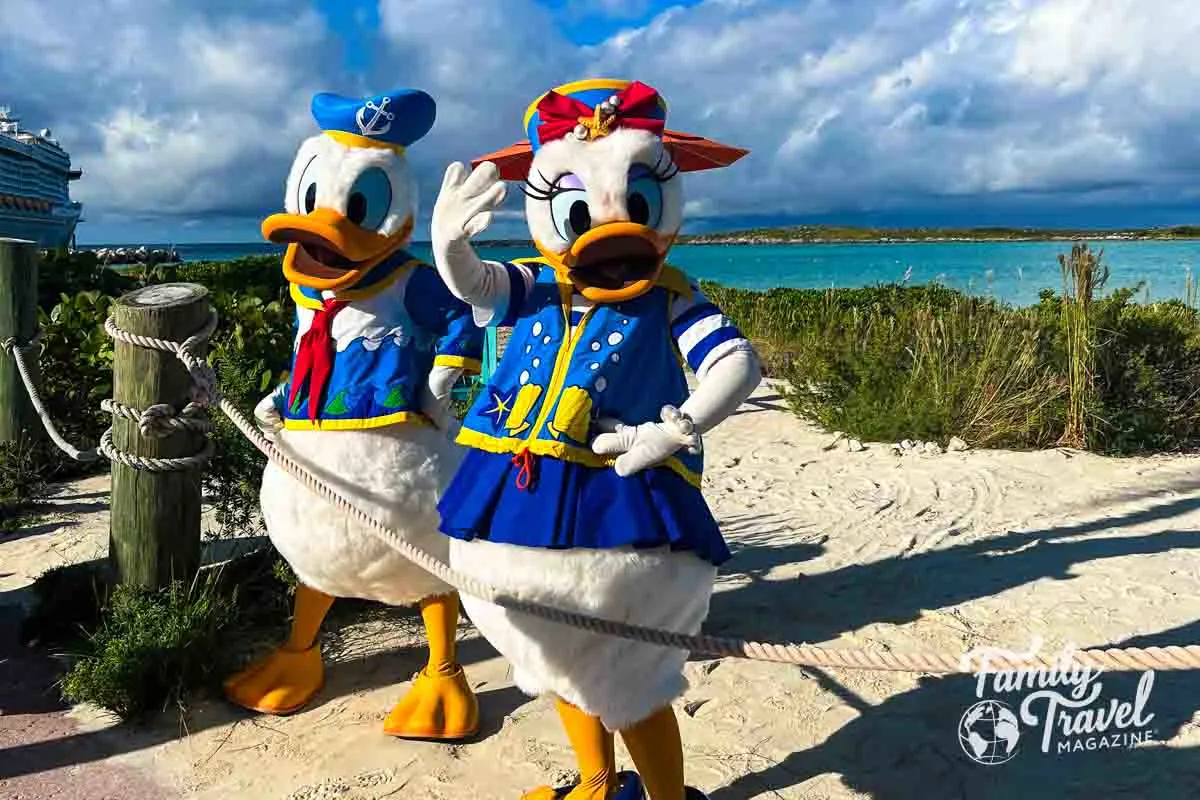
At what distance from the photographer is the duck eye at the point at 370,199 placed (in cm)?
249

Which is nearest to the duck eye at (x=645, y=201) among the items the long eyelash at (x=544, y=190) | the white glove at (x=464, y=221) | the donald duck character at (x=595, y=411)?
the donald duck character at (x=595, y=411)

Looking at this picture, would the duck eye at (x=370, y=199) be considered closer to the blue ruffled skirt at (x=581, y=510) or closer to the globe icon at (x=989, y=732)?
the blue ruffled skirt at (x=581, y=510)

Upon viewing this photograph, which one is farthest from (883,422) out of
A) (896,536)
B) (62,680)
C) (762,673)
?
(62,680)

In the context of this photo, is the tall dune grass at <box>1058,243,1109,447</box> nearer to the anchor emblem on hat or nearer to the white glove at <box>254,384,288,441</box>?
the anchor emblem on hat

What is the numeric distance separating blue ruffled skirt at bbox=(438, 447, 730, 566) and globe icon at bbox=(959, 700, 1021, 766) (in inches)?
55.5

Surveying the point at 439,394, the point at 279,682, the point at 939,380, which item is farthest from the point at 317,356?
the point at 939,380

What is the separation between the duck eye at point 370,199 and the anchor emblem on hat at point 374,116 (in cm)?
13

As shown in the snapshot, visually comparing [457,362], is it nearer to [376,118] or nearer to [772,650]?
[376,118]

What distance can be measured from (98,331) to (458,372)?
469 centimetres

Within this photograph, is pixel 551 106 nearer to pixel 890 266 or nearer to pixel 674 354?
pixel 674 354

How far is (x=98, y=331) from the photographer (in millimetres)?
5965

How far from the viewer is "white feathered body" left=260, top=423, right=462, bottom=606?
8.24 ft

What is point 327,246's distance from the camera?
245 cm

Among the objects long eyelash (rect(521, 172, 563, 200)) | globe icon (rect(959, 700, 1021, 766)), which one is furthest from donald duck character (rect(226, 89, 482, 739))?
globe icon (rect(959, 700, 1021, 766))
